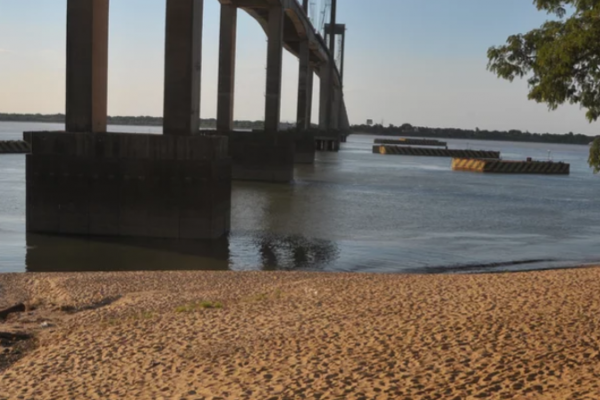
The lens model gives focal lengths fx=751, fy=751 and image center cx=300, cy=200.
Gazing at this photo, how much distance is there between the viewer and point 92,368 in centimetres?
721

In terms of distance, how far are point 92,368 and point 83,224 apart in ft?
41.2

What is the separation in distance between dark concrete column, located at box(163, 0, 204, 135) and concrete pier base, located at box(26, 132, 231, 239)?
3.55 feet

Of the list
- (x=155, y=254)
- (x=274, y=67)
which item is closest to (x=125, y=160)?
(x=155, y=254)

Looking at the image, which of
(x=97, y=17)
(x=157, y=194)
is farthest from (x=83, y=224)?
(x=97, y=17)

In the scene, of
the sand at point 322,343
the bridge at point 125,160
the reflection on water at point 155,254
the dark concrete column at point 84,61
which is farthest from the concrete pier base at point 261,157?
the sand at point 322,343

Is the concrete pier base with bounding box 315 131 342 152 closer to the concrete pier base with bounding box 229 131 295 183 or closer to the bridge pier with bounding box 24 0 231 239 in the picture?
the concrete pier base with bounding box 229 131 295 183

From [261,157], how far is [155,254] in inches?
996

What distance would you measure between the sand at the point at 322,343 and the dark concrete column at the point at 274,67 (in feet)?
112

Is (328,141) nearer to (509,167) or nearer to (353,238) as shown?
(509,167)

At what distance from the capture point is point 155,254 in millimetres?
17734

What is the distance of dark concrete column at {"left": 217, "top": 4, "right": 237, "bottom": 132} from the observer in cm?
4200

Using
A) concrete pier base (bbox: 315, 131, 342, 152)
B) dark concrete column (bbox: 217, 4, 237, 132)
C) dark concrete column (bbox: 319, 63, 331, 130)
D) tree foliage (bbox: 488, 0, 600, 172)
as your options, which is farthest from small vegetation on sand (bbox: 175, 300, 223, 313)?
dark concrete column (bbox: 319, 63, 331, 130)

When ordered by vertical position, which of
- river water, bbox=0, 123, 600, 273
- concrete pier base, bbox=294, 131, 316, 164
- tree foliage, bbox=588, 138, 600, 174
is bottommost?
river water, bbox=0, 123, 600, 273

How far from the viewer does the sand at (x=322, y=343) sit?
6367 mm
